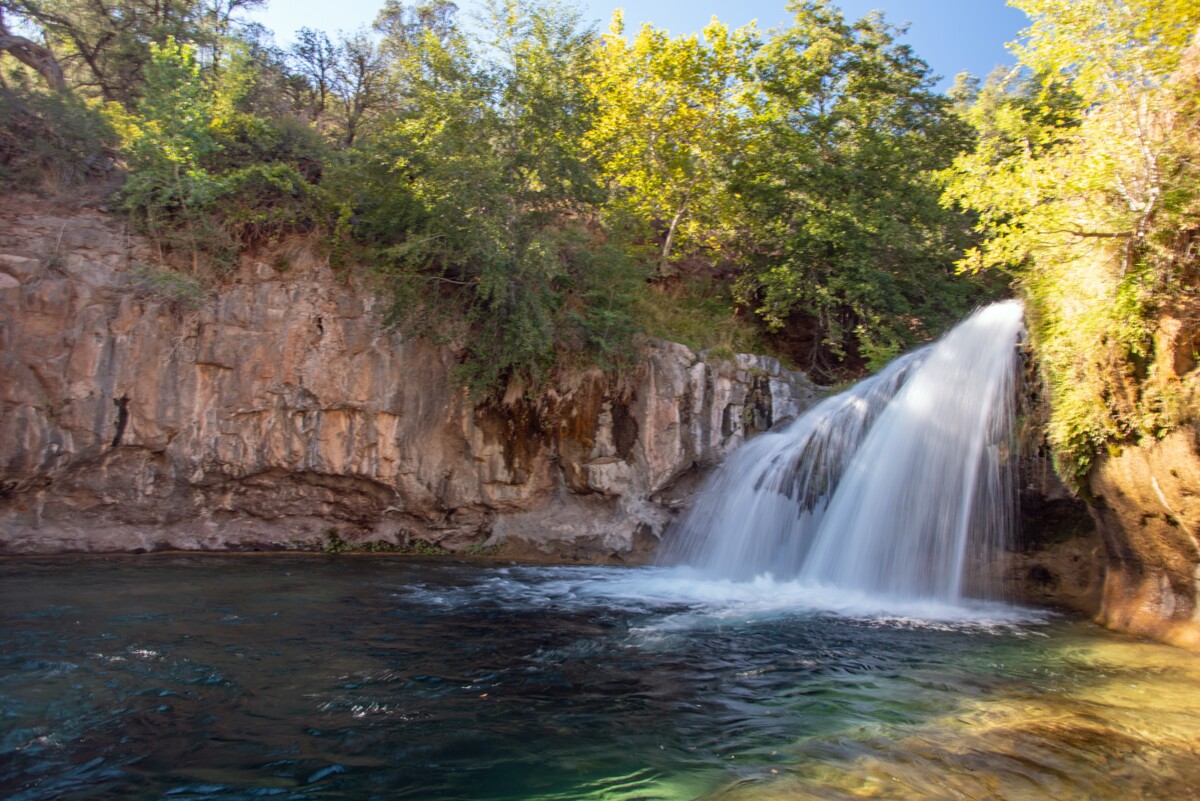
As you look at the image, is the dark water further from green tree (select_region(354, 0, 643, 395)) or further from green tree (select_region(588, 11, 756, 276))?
green tree (select_region(588, 11, 756, 276))

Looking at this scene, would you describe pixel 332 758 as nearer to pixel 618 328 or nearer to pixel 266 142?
pixel 618 328

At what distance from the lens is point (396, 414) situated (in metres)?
14.1

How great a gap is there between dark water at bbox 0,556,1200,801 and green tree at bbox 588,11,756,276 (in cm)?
1089

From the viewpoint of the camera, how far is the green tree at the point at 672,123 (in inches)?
696

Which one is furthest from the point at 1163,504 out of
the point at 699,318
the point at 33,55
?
the point at 33,55

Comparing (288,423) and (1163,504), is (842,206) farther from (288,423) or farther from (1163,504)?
(288,423)

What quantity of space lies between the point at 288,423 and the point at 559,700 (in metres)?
9.13

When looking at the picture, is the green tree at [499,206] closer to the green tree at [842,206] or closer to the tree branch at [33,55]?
the green tree at [842,206]

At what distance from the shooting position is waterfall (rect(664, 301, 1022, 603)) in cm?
1098

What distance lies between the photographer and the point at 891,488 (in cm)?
1152

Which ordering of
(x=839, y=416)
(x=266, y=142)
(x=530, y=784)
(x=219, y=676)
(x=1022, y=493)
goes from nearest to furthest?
(x=530, y=784), (x=219, y=676), (x=1022, y=493), (x=839, y=416), (x=266, y=142)

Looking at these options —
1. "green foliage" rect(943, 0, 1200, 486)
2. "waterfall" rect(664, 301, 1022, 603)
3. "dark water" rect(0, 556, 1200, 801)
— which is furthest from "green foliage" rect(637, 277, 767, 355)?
"dark water" rect(0, 556, 1200, 801)

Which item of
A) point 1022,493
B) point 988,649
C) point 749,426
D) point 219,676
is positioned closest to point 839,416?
point 749,426

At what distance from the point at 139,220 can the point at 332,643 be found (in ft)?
31.9
